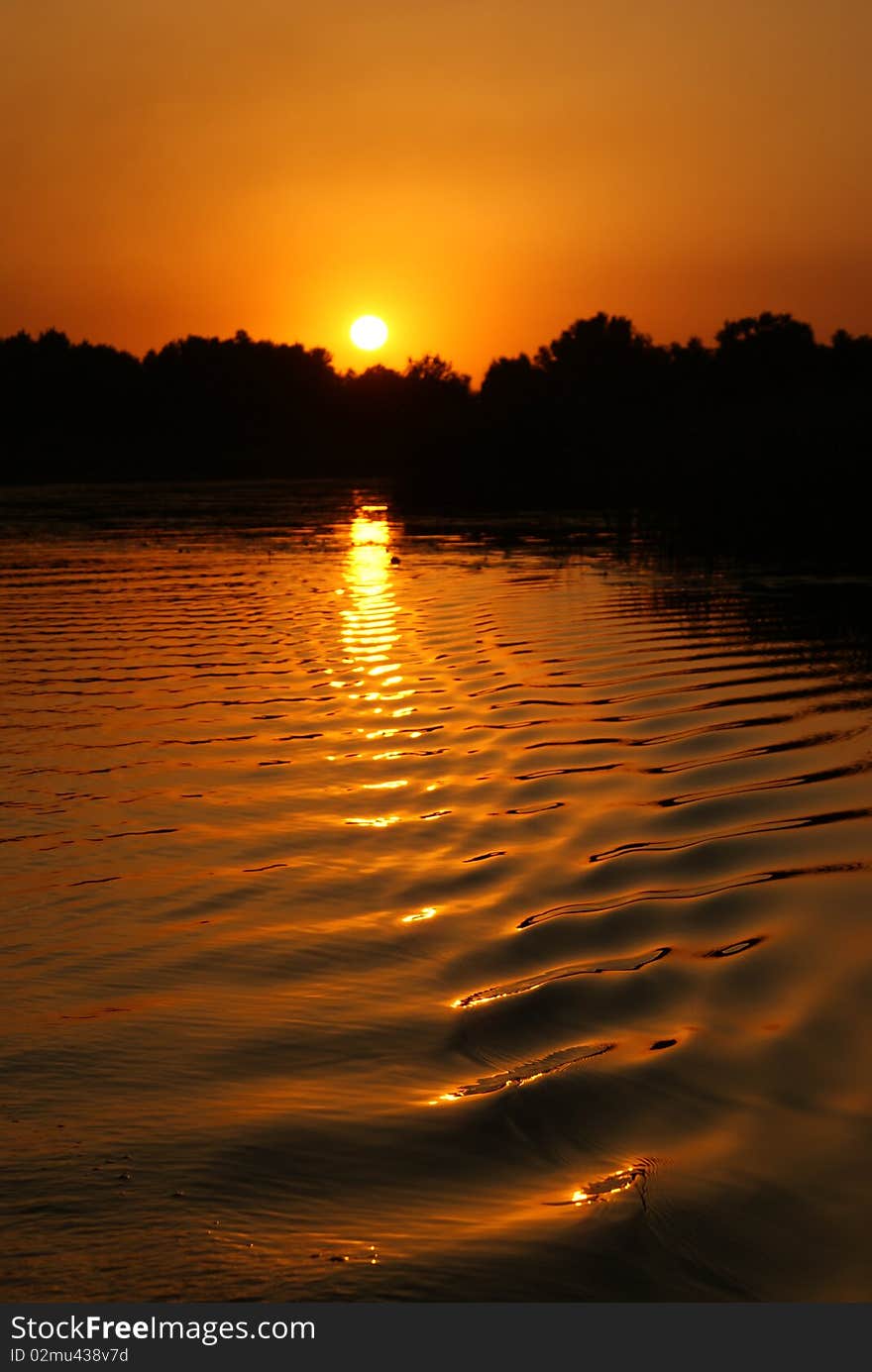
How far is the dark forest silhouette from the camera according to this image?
102 ft

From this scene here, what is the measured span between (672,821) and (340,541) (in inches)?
1071

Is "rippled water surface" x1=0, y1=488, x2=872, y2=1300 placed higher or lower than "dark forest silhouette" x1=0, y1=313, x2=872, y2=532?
lower

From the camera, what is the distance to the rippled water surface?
4.16 metres

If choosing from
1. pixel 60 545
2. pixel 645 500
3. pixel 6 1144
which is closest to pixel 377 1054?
pixel 6 1144

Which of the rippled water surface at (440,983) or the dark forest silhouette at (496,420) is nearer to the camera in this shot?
the rippled water surface at (440,983)

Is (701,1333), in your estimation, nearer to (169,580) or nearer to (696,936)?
(696,936)

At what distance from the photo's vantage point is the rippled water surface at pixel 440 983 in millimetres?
4156

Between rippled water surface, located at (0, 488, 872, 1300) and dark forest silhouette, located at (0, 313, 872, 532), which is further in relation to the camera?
dark forest silhouette, located at (0, 313, 872, 532)

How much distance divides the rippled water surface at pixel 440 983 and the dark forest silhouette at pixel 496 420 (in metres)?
17.6

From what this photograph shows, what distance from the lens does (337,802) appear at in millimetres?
9305

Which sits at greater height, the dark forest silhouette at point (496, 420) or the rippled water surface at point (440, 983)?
the dark forest silhouette at point (496, 420)

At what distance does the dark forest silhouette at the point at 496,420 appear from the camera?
102 ft

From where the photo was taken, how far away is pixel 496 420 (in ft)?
216

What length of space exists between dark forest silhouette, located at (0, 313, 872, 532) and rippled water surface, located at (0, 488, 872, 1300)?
17.6 m
